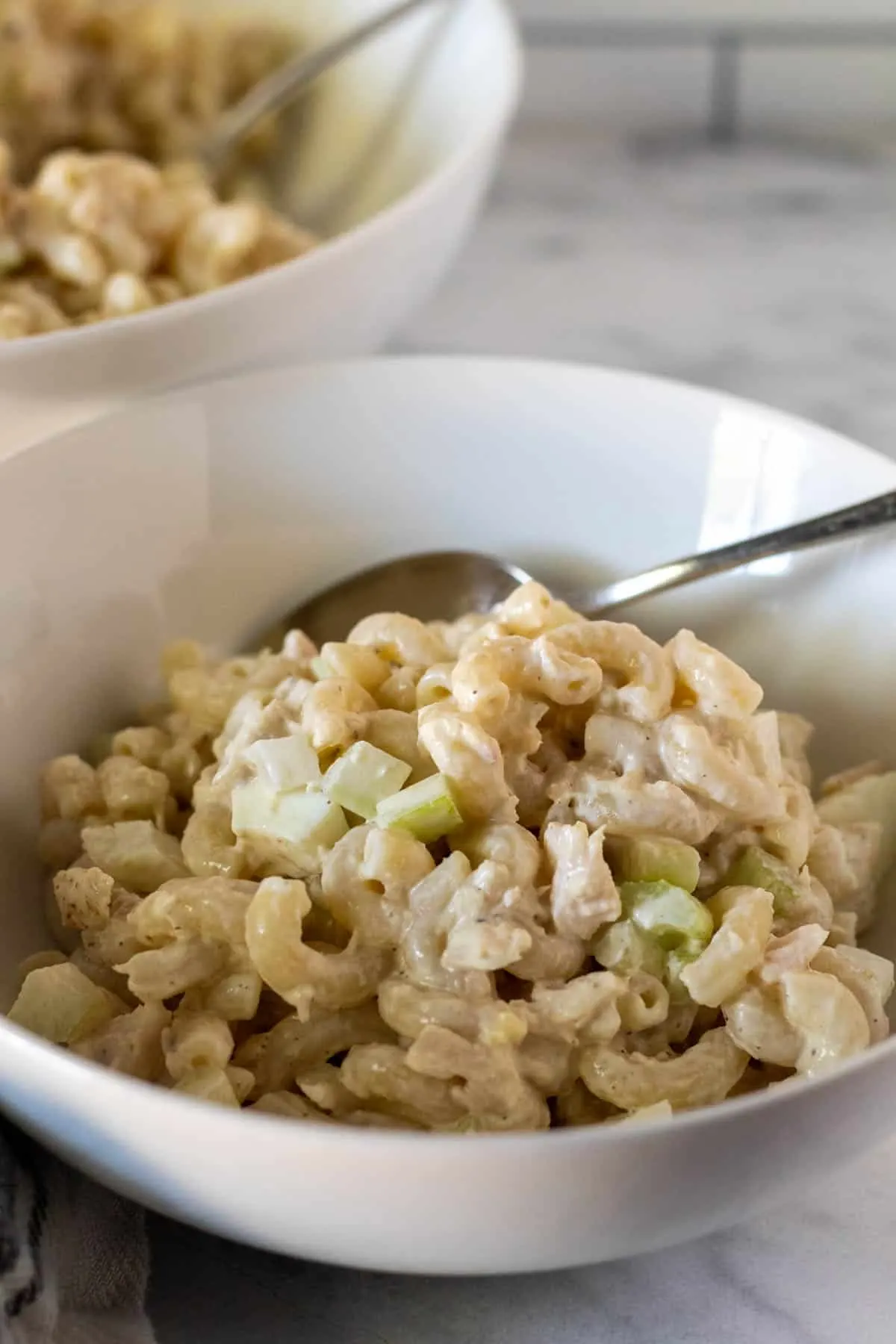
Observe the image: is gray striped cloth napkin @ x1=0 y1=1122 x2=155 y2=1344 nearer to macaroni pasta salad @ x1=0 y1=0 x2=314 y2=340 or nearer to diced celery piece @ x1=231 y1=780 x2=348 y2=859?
diced celery piece @ x1=231 y1=780 x2=348 y2=859

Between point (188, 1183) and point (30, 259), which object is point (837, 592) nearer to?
point (188, 1183)

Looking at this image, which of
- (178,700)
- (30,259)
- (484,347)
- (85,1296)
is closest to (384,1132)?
(85,1296)

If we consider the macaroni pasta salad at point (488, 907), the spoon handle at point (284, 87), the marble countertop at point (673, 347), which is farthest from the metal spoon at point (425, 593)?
the spoon handle at point (284, 87)

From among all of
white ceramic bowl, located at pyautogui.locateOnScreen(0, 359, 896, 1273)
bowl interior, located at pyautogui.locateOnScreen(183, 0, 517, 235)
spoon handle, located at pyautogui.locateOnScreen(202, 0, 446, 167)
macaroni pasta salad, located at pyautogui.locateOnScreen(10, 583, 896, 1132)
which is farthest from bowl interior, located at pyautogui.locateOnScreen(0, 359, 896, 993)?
spoon handle, located at pyautogui.locateOnScreen(202, 0, 446, 167)

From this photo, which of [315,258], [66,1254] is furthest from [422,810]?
[315,258]

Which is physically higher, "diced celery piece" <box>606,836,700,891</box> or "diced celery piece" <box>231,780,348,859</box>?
"diced celery piece" <box>231,780,348,859</box>
